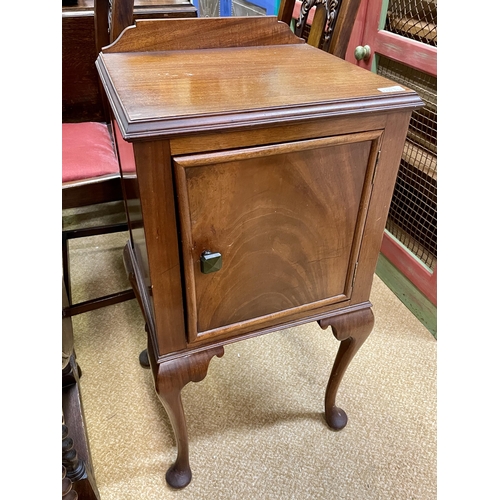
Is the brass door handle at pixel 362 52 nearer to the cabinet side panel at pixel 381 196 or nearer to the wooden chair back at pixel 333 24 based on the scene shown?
the wooden chair back at pixel 333 24

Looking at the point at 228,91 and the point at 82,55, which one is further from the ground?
the point at 228,91

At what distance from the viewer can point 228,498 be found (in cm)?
94

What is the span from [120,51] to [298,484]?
95 cm

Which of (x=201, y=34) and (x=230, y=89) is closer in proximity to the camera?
(x=230, y=89)

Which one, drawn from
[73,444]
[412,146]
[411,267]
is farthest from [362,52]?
[73,444]

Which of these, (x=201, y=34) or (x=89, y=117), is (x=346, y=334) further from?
(x=89, y=117)

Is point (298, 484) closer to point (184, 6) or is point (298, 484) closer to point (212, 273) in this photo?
point (212, 273)

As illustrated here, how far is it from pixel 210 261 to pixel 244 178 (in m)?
0.12

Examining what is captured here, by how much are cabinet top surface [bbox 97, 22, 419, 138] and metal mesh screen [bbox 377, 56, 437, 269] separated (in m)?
0.61

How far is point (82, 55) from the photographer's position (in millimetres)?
1413

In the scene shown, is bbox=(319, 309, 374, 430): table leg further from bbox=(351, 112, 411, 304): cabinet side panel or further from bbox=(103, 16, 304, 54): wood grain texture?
bbox=(103, 16, 304, 54): wood grain texture

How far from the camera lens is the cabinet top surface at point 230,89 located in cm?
52

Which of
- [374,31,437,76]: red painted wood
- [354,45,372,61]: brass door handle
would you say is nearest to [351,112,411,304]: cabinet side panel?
[374,31,437,76]: red painted wood

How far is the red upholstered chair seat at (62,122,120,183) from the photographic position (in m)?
1.10
